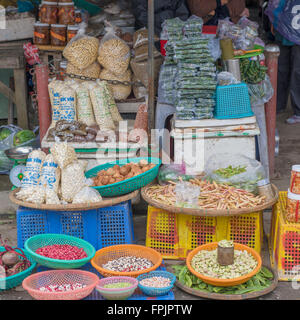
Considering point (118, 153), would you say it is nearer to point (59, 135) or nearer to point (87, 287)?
point (59, 135)

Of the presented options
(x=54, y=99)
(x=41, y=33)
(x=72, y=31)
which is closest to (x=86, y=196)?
(x=54, y=99)

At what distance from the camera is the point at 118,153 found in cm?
473

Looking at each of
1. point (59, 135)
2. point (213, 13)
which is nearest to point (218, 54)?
point (213, 13)

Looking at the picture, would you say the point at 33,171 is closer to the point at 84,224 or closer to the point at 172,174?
the point at 84,224

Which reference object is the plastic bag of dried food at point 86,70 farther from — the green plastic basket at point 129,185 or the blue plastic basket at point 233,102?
the green plastic basket at point 129,185

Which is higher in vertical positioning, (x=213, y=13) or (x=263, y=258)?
(x=213, y=13)

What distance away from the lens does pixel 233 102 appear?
464 cm

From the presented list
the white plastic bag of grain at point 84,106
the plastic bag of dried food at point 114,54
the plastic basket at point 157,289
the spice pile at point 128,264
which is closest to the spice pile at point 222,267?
the plastic basket at point 157,289

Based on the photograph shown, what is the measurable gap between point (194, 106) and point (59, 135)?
1.26 m

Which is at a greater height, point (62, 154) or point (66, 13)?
point (66, 13)

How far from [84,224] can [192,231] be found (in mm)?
855

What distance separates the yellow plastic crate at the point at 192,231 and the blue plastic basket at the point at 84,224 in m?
0.22

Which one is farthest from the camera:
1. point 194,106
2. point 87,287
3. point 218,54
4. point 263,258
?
point 218,54

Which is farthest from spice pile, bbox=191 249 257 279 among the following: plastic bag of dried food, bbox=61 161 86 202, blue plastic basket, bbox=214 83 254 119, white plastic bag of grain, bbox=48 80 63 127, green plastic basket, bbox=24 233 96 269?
white plastic bag of grain, bbox=48 80 63 127
